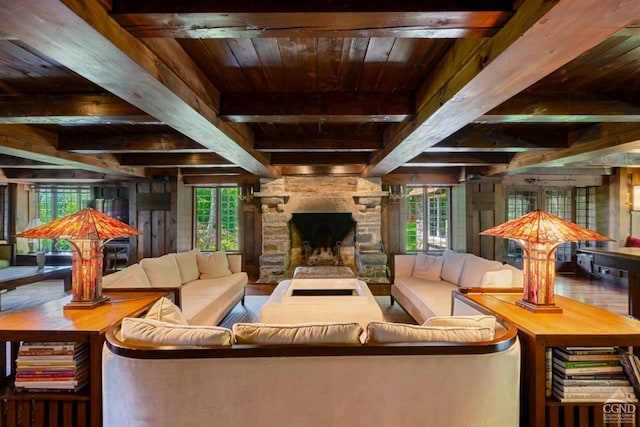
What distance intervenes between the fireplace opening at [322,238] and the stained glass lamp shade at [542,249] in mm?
4105

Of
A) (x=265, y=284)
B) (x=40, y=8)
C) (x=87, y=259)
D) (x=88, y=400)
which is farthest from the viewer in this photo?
(x=265, y=284)

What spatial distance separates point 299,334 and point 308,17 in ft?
4.64

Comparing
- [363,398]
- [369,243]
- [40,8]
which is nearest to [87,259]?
[40,8]

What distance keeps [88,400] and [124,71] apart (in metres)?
1.67

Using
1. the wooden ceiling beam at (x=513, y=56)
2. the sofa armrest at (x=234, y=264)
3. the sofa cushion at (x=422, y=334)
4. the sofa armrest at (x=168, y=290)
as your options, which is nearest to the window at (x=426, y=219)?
Answer: the sofa armrest at (x=234, y=264)

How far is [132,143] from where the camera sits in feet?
11.7

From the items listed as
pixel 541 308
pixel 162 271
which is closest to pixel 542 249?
pixel 541 308

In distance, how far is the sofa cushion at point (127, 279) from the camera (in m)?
2.88

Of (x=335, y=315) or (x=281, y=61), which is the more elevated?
(x=281, y=61)

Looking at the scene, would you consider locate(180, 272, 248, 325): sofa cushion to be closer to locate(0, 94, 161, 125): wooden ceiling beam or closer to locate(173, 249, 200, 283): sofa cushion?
locate(173, 249, 200, 283): sofa cushion

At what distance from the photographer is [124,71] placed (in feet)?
4.74

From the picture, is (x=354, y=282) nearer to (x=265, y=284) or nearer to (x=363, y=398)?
(x=265, y=284)

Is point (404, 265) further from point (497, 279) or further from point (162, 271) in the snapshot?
point (162, 271)

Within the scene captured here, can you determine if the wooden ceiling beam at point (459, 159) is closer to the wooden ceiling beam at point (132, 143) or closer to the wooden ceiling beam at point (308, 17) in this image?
the wooden ceiling beam at point (132, 143)
